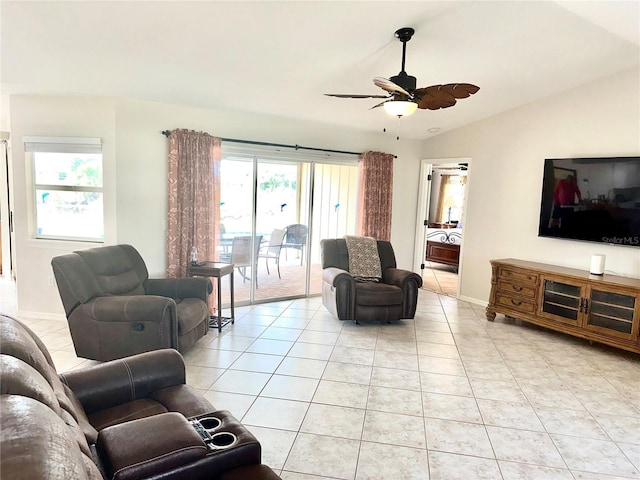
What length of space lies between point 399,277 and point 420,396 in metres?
1.96

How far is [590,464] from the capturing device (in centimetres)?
228

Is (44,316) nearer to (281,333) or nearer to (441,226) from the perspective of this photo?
(281,333)

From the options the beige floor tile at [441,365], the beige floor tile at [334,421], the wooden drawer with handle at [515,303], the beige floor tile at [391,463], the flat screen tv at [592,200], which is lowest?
the beige floor tile at [391,463]

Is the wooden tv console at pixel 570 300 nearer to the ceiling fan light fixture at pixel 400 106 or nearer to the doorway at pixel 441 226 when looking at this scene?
the doorway at pixel 441 226

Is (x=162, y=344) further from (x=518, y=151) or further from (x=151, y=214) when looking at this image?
(x=518, y=151)

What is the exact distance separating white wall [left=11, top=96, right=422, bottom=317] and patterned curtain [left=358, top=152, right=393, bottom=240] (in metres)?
2.01

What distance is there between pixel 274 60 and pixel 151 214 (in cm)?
213

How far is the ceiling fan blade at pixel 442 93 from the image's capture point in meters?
2.83

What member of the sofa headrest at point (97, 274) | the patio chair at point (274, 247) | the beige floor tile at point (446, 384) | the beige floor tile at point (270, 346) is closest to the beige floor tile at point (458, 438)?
the beige floor tile at point (446, 384)

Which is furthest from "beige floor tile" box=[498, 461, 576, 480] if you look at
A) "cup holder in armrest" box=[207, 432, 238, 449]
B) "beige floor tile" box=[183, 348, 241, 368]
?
"beige floor tile" box=[183, 348, 241, 368]

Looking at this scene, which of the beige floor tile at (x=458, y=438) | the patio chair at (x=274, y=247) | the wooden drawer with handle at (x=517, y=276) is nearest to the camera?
the beige floor tile at (x=458, y=438)

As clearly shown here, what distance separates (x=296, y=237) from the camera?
5.62m

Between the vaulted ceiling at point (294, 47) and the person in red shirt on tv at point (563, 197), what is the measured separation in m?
0.93

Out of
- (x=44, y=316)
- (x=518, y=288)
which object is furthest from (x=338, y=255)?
(x=44, y=316)
